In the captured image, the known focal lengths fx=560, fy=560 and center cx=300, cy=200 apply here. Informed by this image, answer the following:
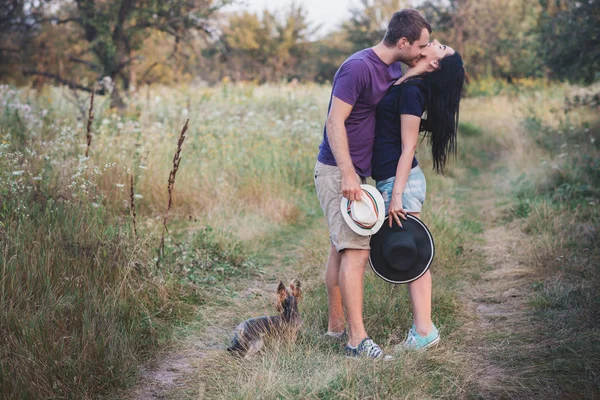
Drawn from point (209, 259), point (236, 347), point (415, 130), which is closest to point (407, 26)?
point (415, 130)

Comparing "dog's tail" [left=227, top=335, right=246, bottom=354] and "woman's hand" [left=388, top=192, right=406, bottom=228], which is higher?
"woman's hand" [left=388, top=192, right=406, bottom=228]

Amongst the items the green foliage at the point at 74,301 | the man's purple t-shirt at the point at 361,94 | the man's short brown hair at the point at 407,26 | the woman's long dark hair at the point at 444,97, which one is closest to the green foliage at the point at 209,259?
the green foliage at the point at 74,301

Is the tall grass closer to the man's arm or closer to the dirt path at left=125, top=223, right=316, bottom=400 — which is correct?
the dirt path at left=125, top=223, right=316, bottom=400

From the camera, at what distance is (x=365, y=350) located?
325 centimetres

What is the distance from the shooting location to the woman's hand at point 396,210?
10.9 feet

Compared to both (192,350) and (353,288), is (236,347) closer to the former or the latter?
(192,350)

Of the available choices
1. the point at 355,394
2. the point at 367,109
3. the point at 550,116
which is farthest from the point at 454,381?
the point at 550,116

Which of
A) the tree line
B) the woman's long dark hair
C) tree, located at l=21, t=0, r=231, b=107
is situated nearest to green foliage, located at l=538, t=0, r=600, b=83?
the tree line

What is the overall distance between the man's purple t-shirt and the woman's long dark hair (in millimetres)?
234

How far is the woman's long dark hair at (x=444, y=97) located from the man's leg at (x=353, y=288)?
82 cm

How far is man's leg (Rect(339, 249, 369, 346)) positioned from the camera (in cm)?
336

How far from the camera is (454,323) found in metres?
3.92

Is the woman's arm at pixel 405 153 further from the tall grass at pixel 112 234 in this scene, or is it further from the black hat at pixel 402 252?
the tall grass at pixel 112 234

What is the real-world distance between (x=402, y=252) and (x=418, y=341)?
21.9 inches
